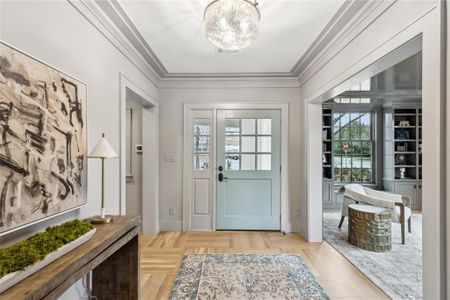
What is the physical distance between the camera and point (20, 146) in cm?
120

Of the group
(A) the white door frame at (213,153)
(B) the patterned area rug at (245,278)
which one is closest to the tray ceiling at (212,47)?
(A) the white door frame at (213,153)

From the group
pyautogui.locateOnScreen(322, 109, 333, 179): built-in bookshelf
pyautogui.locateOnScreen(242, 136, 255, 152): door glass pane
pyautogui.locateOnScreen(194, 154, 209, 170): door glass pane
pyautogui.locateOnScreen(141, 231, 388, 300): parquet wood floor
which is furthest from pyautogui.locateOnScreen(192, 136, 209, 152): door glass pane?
pyautogui.locateOnScreen(322, 109, 333, 179): built-in bookshelf

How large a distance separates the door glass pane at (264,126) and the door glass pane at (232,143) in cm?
41

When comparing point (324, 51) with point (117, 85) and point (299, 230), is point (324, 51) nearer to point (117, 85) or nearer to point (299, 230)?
point (117, 85)

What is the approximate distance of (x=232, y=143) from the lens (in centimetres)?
399

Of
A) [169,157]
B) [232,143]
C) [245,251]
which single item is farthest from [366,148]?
[169,157]

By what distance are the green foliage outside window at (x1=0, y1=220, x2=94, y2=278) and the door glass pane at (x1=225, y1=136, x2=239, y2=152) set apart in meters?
2.75

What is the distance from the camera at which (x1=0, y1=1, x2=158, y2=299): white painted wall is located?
1.29m

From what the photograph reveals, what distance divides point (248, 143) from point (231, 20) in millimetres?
2435

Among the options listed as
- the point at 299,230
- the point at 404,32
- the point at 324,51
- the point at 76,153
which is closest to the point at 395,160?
the point at 299,230

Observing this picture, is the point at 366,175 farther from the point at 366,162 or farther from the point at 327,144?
the point at 327,144

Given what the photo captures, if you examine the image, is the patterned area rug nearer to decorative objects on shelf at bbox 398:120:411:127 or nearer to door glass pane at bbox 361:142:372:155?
door glass pane at bbox 361:142:372:155

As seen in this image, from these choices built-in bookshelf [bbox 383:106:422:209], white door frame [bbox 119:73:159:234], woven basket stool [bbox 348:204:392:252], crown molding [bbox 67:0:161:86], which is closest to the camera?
crown molding [bbox 67:0:161:86]

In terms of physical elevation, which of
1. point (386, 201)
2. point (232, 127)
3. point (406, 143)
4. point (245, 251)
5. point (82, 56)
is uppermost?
point (82, 56)
